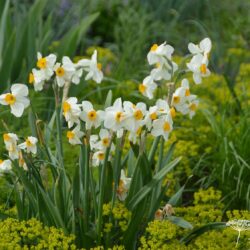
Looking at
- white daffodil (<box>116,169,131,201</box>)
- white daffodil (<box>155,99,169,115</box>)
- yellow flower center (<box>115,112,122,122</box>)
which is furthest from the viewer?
white daffodil (<box>116,169,131,201</box>)

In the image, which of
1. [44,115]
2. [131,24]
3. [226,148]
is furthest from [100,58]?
[226,148]

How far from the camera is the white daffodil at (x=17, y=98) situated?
244cm

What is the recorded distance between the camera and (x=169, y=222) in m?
2.55

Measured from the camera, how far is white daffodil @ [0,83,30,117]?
2443mm

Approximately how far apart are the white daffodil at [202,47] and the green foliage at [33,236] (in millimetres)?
821

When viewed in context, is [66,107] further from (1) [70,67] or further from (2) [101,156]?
(2) [101,156]

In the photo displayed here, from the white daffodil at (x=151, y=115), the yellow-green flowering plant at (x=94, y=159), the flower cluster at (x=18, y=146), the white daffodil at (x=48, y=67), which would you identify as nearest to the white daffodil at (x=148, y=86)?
the yellow-green flowering plant at (x=94, y=159)

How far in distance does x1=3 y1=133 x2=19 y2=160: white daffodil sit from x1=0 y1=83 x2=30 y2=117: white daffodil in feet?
0.39

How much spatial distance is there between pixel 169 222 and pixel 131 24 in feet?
10.2

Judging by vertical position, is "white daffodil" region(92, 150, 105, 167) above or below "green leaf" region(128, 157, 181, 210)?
above

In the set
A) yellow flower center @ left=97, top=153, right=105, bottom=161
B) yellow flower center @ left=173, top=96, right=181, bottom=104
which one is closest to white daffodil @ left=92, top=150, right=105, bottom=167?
yellow flower center @ left=97, top=153, right=105, bottom=161

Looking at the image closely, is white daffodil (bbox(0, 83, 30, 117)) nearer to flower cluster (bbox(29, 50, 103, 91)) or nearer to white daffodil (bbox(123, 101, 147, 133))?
flower cluster (bbox(29, 50, 103, 91))

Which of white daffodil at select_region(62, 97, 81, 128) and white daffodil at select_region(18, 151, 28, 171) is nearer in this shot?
white daffodil at select_region(62, 97, 81, 128)

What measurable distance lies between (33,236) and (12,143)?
37 cm
